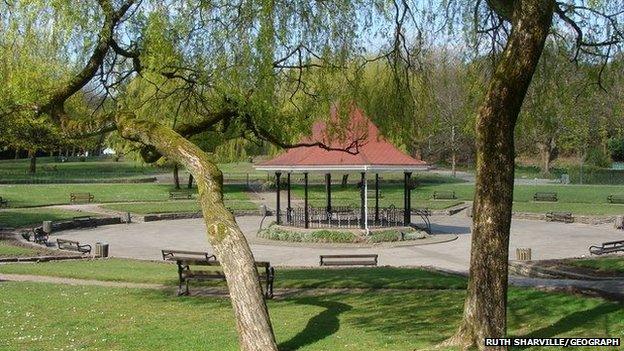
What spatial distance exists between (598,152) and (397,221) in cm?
4577

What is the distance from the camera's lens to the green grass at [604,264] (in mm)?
19516

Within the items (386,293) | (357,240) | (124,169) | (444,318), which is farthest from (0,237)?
(124,169)

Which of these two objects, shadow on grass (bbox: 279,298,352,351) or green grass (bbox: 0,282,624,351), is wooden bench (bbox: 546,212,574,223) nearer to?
green grass (bbox: 0,282,624,351)

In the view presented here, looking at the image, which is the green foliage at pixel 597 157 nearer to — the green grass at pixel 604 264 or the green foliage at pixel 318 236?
the green foliage at pixel 318 236

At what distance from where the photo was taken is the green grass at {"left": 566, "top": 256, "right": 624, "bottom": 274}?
64.0ft

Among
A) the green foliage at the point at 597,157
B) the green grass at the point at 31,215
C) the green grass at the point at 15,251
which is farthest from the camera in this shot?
the green foliage at the point at 597,157

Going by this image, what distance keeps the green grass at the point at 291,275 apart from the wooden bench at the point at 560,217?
22.9 metres

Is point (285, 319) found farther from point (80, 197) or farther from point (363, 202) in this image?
point (80, 197)

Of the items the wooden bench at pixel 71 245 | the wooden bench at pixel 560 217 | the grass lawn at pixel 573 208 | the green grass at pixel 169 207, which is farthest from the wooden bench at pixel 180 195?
the wooden bench at pixel 560 217

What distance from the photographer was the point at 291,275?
64.1 feet

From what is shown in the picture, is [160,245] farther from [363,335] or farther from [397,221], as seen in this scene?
[363,335]

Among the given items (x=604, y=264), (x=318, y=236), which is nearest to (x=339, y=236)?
(x=318, y=236)

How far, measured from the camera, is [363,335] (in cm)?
1083

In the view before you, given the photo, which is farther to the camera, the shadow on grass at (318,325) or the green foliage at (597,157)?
the green foliage at (597,157)
